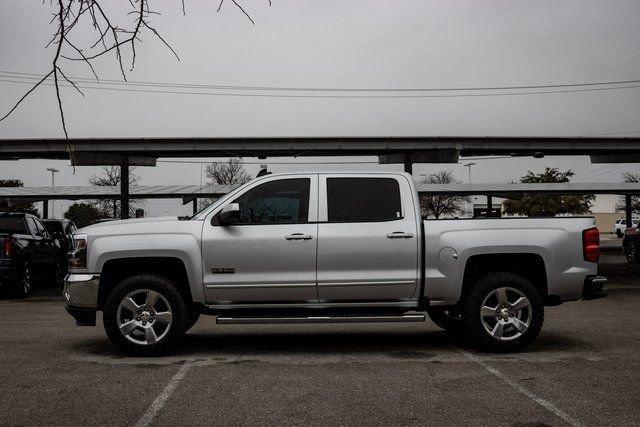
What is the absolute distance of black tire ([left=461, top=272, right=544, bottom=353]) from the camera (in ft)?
23.9

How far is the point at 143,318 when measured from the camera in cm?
725

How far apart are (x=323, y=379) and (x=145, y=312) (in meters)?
2.29

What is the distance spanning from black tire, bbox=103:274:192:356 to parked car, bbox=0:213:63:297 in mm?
7338

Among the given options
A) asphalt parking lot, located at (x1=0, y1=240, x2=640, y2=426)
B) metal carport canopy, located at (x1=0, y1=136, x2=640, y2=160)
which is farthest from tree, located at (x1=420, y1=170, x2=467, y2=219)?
asphalt parking lot, located at (x1=0, y1=240, x2=640, y2=426)

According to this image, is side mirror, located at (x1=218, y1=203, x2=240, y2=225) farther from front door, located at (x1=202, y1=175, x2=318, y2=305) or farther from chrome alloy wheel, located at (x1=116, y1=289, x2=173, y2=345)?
chrome alloy wheel, located at (x1=116, y1=289, x2=173, y2=345)

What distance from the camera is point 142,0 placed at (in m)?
3.44

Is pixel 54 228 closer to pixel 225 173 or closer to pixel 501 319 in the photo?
pixel 501 319

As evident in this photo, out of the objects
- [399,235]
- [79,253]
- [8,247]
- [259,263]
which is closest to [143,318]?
[79,253]

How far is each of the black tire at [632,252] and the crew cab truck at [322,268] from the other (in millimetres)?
16357

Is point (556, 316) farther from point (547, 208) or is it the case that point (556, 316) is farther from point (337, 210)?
point (547, 208)

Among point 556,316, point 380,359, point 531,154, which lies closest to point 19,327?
point 380,359

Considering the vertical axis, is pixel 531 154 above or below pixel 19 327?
above

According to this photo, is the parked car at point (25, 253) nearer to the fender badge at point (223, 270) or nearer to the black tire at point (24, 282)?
the black tire at point (24, 282)

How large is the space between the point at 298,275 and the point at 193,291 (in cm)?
118
